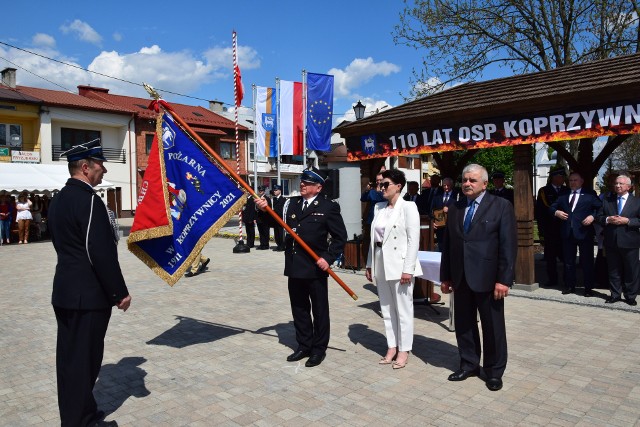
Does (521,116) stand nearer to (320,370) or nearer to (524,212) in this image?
(524,212)

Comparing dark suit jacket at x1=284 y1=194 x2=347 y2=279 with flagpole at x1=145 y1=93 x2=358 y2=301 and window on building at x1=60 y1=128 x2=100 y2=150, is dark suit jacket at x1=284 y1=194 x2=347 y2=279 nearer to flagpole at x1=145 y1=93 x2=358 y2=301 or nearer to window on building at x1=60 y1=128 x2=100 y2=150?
flagpole at x1=145 y1=93 x2=358 y2=301

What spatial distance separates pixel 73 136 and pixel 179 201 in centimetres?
3371

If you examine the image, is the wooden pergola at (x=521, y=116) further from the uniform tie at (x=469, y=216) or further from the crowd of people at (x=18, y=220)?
the crowd of people at (x=18, y=220)

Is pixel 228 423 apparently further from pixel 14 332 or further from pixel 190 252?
pixel 14 332

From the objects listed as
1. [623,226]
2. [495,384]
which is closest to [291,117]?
[623,226]

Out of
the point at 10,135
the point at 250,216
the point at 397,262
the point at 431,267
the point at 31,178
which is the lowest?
the point at 431,267

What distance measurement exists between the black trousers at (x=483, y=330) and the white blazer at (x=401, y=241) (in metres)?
0.57

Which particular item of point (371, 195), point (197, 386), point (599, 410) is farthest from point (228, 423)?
point (371, 195)

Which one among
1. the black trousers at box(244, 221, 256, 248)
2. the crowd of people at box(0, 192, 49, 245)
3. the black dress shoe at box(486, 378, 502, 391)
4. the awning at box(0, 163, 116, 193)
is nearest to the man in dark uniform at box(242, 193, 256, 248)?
the black trousers at box(244, 221, 256, 248)

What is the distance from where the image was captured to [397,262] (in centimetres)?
509

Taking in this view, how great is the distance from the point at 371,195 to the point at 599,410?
621 centimetres

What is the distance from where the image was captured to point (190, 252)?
220 inches

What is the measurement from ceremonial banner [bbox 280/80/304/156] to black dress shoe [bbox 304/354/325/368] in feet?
40.9

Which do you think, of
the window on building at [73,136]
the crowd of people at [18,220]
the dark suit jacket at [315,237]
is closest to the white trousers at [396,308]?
the dark suit jacket at [315,237]
